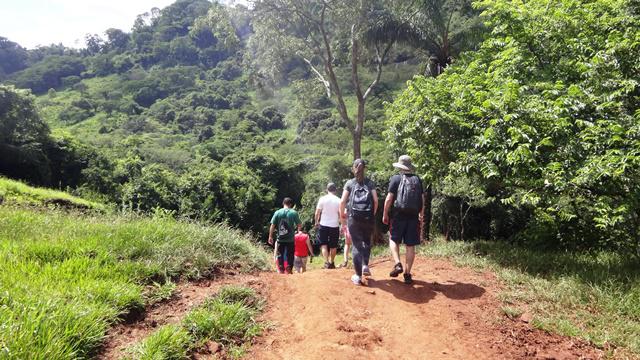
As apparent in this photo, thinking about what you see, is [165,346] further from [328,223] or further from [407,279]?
[328,223]

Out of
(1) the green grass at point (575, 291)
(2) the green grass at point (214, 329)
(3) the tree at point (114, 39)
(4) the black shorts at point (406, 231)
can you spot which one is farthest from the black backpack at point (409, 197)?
(3) the tree at point (114, 39)

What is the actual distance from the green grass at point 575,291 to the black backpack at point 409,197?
1.59 metres

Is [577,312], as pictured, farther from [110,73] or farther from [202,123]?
[110,73]

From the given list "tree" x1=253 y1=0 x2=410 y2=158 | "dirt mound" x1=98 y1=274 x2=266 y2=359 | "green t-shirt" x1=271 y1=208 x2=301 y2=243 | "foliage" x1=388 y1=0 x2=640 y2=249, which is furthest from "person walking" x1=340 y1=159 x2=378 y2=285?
"tree" x1=253 y1=0 x2=410 y2=158

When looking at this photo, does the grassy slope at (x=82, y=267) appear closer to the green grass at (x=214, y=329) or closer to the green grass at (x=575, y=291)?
the green grass at (x=214, y=329)

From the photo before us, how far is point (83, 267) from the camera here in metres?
4.07

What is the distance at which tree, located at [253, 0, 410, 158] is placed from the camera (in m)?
15.0

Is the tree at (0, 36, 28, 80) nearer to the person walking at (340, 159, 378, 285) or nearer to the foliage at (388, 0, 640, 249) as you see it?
the foliage at (388, 0, 640, 249)

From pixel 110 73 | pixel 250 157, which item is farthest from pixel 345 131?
pixel 110 73

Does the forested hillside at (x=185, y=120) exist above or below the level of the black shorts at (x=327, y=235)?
above

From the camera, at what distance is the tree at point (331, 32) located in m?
15.0

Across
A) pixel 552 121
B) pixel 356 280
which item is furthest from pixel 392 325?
pixel 552 121

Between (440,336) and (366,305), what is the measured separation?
0.89 m

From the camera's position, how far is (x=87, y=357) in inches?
123
